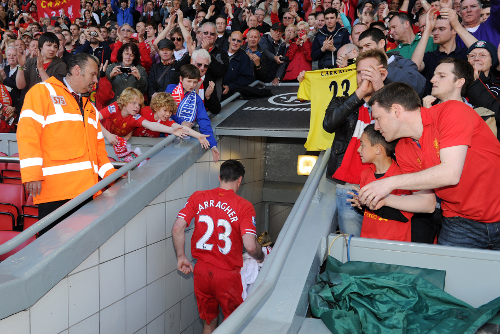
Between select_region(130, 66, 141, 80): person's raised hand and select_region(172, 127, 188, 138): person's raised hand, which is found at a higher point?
select_region(130, 66, 141, 80): person's raised hand

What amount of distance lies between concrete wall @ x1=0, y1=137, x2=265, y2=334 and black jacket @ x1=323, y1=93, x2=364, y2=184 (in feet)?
5.70

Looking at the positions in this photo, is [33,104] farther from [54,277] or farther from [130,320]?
[130,320]

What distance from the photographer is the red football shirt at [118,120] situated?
472cm

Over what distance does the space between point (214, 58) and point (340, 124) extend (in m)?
2.81

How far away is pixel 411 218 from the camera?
2.86 m

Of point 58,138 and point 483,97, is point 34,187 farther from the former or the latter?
point 483,97

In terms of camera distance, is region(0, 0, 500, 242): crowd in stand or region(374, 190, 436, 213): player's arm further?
region(0, 0, 500, 242): crowd in stand

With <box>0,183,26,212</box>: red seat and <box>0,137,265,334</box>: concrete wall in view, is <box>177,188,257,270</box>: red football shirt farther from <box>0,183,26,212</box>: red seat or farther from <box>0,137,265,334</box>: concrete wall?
<box>0,183,26,212</box>: red seat

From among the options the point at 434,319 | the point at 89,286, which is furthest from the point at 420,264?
the point at 89,286

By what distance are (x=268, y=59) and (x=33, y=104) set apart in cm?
564

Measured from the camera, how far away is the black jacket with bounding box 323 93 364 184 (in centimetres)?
331

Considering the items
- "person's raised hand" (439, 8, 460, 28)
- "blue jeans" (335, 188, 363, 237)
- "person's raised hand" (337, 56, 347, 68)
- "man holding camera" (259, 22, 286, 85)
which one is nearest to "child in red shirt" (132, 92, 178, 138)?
"person's raised hand" (337, 56, 347, 68)

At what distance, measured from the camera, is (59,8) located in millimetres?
12570

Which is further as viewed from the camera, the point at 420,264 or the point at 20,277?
the point at 420,264
